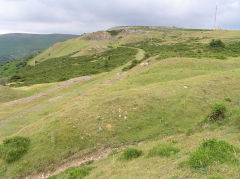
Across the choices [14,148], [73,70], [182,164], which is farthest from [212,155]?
[73,70]

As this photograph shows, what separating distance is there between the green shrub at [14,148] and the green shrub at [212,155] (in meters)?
12.0

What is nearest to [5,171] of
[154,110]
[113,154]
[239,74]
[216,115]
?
[113,154]

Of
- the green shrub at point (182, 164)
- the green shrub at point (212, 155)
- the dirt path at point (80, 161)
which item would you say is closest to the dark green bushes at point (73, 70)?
the dirt path at point (80, 161)

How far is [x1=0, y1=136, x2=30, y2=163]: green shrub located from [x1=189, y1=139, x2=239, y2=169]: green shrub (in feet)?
39.5

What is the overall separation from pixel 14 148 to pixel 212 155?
13.2 m

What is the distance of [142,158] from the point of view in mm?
9070

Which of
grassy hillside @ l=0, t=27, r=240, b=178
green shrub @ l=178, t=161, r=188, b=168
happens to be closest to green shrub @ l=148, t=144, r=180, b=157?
grassy hillside @ l=0, t=27, r=240, b=178

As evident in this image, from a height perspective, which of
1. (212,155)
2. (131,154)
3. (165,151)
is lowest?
(131,154)

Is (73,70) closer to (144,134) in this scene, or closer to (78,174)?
(144,134)

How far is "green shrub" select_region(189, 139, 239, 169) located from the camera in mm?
6234

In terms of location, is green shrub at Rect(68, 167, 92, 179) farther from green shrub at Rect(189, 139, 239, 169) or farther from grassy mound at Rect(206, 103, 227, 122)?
grassy mound at Rect(206, 103, 227, 122)

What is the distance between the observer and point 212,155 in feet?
21.4

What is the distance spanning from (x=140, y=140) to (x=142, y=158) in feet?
13.4

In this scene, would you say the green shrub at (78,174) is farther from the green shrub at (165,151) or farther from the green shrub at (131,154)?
the green shrub at (165,151)
